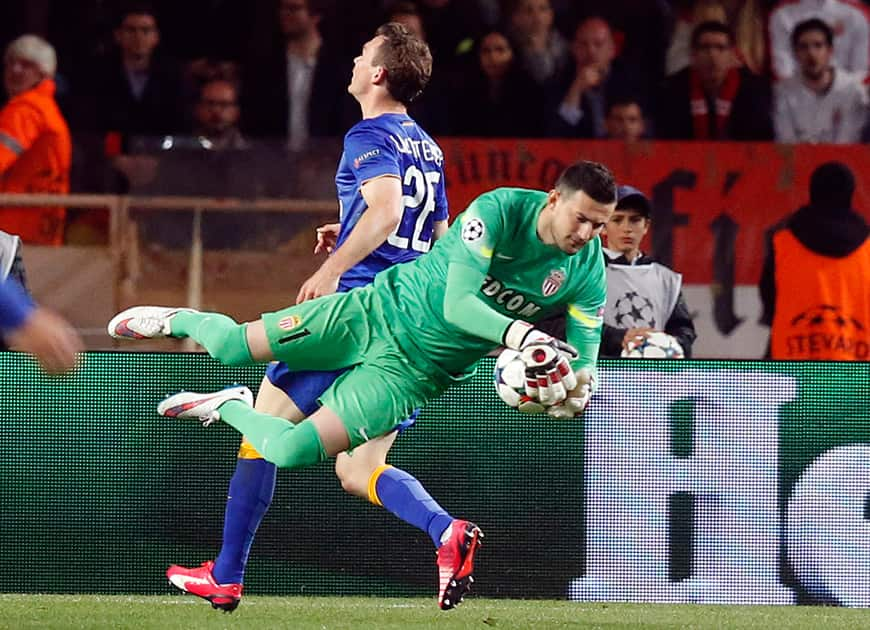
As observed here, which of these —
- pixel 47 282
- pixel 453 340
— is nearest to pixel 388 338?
pixel 453 340

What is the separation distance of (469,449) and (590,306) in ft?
5.57

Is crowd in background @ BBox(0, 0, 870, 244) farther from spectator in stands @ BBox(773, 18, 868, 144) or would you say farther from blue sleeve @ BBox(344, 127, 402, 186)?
blue sleeve @ BBox(344, 127, 402, 186)

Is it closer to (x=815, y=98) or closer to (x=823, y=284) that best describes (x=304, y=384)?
(x=823, y=284)

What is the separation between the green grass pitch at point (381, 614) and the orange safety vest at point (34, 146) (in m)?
3.74

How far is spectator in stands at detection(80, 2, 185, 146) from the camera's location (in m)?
12.1

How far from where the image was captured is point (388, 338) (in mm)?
7316

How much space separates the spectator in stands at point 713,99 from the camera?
481 inches

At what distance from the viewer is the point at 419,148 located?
786cm

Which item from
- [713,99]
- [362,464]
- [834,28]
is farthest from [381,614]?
[834,28]

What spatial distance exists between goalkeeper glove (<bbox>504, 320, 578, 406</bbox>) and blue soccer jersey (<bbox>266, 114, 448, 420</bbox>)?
119cm

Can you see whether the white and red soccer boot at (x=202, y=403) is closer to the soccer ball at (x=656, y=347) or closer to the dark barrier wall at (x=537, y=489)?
the dark barrier wall at (x=537, y=489)

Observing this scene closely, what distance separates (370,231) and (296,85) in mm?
5007

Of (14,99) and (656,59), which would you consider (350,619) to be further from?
(656,59)

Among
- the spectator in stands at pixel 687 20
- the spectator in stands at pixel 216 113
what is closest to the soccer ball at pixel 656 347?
the spectator in stands at pixel 216 113
